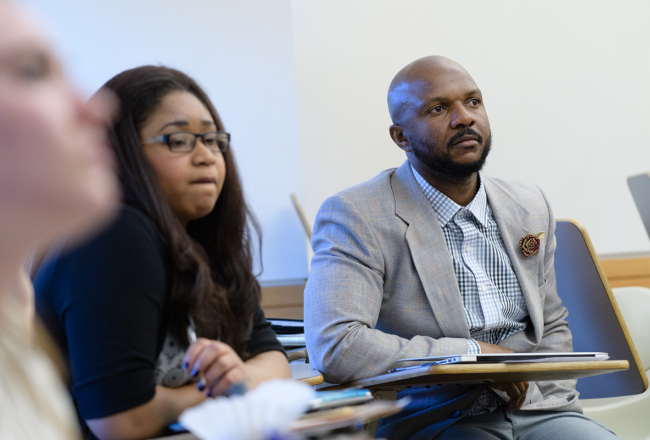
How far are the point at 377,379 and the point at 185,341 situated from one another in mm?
585

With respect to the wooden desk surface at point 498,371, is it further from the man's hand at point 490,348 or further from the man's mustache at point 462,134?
the man's mustache at point 462,134

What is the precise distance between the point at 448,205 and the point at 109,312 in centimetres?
142

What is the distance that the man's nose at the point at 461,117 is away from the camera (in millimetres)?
2125

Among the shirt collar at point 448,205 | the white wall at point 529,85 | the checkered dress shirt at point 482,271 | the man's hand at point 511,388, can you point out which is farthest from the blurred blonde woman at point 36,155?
the white wall at point 529,85

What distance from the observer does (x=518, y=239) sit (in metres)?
2.11

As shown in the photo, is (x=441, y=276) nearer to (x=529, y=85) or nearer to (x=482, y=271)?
(x=482, y=271)

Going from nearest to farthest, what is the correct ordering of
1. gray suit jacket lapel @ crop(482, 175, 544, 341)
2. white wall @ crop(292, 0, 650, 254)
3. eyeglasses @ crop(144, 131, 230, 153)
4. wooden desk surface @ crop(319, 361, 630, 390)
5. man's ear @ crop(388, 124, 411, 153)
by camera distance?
eyeglasses @ crop(144, 131, 230, 153), wooden desk surface @ crop(319, 361, 630, 390), gray suit jacket lapel @ crop(482, 175, 544, 341), man's ear @ crop(388, 124, 411, 153), white wall @ crop(292, 0, 650, 254)

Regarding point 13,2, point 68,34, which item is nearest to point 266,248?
point 68,34

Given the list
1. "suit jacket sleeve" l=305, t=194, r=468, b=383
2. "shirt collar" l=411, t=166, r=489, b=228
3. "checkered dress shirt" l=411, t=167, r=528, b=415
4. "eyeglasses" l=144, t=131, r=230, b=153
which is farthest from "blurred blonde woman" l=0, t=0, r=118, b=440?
"shirt collar" l=411, t=166, r=489, b=228

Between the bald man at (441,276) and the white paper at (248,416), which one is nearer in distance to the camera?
the white paper at (248,416)

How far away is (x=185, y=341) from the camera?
1.02 metres

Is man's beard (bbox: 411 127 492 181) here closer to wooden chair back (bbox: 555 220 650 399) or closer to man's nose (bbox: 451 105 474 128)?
man's nose (bbox: 451 105 474 128)

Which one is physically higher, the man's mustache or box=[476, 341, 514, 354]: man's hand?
the man's mustache

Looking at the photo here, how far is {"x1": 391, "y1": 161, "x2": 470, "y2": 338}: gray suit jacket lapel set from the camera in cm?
185
